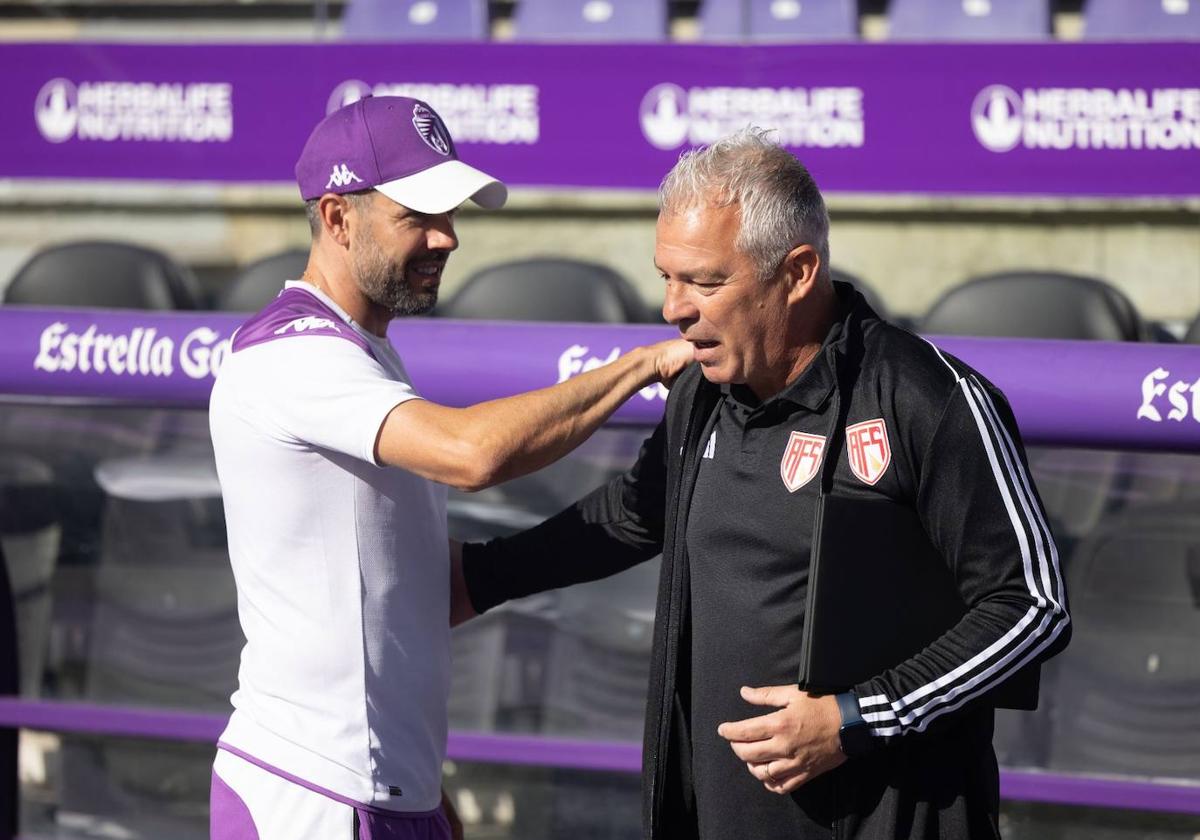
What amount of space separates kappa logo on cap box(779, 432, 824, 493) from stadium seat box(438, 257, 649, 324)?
2.89m

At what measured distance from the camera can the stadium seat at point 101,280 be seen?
5.19 metres

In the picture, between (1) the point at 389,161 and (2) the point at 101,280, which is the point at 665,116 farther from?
(1) the point at 389,161

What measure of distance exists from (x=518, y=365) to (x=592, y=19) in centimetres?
384

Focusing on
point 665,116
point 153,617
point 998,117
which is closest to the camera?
point 153,617

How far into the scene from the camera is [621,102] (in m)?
5.41

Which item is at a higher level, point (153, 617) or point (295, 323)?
point (295, 323)

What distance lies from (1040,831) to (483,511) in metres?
1.32

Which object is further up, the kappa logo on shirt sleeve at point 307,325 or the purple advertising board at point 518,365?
the kappa logo on shirt sleeve at point 307,325

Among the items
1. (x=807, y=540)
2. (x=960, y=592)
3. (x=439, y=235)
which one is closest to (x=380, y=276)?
(x=439, y=235)

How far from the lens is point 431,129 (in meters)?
2.13

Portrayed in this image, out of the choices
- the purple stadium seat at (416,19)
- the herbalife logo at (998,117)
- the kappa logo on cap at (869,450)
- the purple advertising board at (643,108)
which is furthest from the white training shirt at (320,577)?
the purple stadium seat at (416,19)

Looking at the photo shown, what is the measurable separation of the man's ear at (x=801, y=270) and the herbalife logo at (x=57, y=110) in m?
4.85

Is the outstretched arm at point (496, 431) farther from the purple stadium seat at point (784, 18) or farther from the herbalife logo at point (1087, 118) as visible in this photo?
the purple stadium seat at point (784, 18)

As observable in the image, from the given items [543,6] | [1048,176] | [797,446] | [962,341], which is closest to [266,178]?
[543,6]
